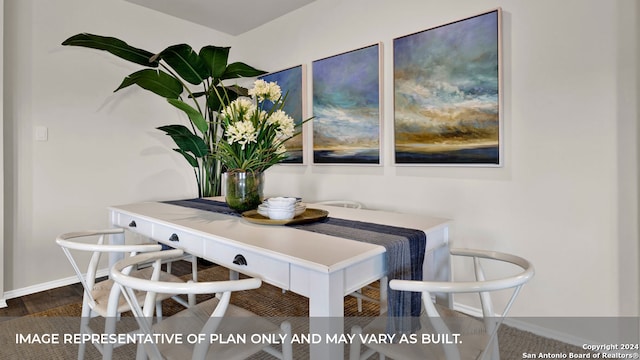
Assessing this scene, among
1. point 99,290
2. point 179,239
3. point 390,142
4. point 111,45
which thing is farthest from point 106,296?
point 390,142

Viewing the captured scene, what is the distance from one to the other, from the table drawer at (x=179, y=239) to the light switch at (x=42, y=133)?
1754mm

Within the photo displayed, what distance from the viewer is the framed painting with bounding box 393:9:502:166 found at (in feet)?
6.90

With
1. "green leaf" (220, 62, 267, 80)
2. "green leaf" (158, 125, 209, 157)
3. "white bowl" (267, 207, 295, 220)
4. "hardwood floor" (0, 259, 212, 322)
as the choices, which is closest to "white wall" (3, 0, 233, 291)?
"hardwood floor" (0, 259, 212, 322)

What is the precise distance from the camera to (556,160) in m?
1.92

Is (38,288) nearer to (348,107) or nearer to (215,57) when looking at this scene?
(215,57)

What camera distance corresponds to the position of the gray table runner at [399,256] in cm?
120

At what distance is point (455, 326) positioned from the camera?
129 centimetres

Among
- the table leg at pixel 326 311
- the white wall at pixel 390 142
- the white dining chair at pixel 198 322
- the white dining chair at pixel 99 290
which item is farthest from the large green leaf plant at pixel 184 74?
the table leg at pixel 326 311

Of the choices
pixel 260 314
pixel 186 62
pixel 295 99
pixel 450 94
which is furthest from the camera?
pixel 295 99

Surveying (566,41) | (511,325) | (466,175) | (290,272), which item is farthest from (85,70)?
(511,325)

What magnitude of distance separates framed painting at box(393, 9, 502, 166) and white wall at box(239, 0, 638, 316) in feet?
0.25

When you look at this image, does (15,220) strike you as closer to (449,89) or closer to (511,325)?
(449,89)

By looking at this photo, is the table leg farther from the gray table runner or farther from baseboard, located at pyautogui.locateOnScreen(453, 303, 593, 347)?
baseboard, located at pyautogui.locateOnScreen(453, 303, 593, 347)

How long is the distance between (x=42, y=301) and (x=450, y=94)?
336 cm
